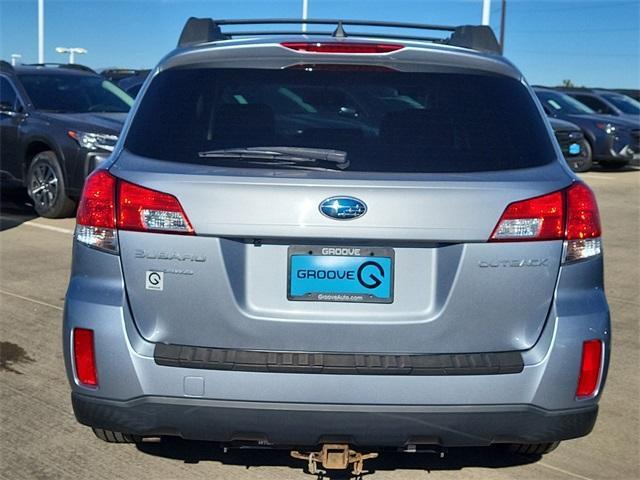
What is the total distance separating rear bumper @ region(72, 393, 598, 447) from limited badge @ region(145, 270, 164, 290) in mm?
358

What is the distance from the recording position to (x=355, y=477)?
3.88 m

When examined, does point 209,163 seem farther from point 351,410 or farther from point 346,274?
point 351,410

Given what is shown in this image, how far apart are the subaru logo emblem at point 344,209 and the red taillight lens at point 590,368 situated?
0.87 metres

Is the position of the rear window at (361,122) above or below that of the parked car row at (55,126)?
above

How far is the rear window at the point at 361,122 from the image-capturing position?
10.6ft

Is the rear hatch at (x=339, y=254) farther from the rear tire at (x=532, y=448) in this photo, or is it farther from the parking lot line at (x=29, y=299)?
the parking lot line at (x=29, y=299)

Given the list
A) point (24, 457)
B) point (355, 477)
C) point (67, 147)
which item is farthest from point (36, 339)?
point (67, 147)

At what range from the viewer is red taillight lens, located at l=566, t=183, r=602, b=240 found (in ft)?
10.6

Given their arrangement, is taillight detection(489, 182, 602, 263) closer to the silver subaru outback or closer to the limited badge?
the silver subaru outback

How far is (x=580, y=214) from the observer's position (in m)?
3.25

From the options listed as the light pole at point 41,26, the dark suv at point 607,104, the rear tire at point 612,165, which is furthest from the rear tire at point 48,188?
the light pole at point 41,26

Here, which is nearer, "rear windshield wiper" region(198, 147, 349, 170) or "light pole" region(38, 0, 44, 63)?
"rear windshield wiper" region(198, 147, 349, 170)

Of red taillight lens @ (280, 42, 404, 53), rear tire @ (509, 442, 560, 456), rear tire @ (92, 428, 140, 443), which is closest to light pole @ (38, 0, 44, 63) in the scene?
rear tire @ (92, 428, 140, 443)

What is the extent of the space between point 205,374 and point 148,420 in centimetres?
29
